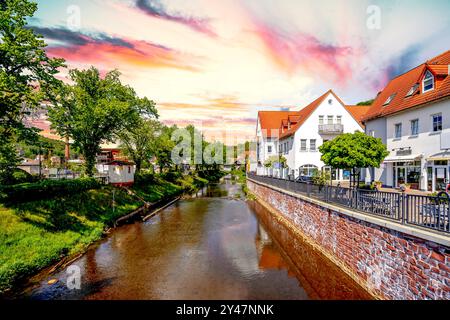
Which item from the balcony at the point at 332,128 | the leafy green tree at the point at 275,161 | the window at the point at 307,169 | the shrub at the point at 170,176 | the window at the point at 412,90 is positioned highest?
the window at the point at 412,90

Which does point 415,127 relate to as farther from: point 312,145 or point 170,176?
point 170,176

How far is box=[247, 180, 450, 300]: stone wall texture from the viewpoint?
232 inches

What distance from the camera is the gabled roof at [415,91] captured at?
1778 cm

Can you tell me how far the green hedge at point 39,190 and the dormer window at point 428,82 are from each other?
27974 millimetres

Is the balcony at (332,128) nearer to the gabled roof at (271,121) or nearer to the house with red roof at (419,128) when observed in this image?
the house with red roof at (419,128)

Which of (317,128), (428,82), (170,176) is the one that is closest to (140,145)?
(170,176)

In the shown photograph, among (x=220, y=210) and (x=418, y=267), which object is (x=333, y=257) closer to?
(x=418, y=267)

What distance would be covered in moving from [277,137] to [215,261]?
114 ft

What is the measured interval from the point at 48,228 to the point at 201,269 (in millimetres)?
9119

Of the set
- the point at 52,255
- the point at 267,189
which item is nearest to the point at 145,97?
the point at 267,189

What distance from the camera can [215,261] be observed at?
456 inches

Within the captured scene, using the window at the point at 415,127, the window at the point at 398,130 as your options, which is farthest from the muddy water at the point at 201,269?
the window at the point at 398,130

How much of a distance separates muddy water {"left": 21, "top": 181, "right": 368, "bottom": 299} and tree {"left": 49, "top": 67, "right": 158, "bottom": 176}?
10.6m

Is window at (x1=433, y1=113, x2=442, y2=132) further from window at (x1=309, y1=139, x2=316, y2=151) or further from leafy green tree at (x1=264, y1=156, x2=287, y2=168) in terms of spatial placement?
leafy green tree at (x1=264, y1=156, x2=287, y2=168)
